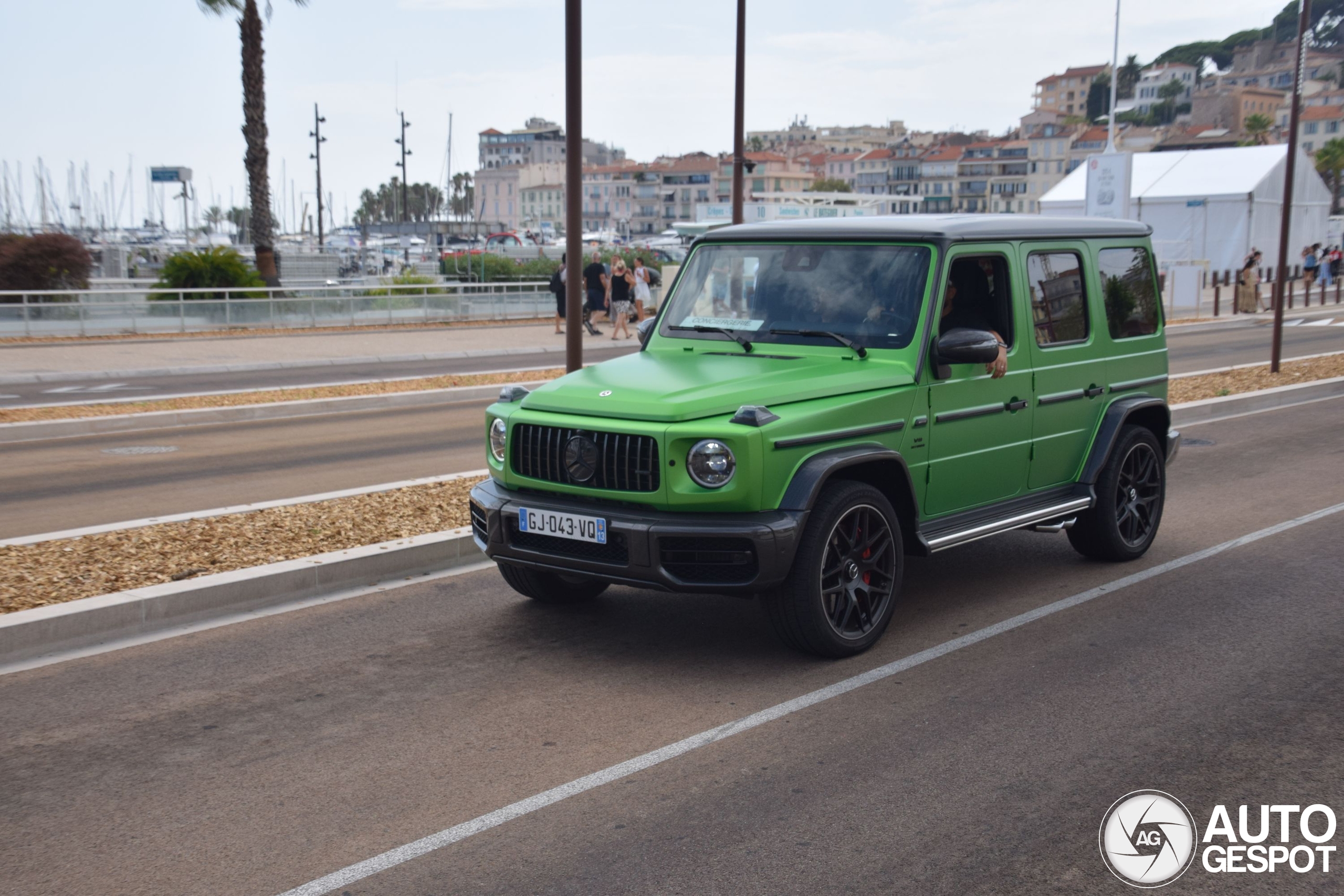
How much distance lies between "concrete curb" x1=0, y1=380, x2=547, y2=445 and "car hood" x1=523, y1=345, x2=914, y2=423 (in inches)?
284

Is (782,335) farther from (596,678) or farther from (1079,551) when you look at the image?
(1079,551)

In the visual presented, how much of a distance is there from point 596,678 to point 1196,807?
262cm

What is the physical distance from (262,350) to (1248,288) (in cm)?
2896

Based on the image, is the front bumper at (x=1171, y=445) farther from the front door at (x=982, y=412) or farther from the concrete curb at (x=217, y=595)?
the concrete curb at (x=217, y=595)

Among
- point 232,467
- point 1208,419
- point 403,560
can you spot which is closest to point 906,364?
point 403,560

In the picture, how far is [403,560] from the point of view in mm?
7918

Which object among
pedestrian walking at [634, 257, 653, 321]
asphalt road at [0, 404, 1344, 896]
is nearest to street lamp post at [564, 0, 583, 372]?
asphalt road at [0, 404, 1344, 896]

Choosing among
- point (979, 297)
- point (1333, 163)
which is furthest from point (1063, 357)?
point (1333, 163)

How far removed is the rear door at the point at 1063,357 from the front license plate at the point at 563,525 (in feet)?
9.10

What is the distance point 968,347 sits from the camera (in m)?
6.38

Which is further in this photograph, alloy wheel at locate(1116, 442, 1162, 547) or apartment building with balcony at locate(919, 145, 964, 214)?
apartment building with balcony at locate(919, 145, 964, 214)

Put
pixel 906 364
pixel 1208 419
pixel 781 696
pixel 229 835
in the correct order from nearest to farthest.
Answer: pixel 229 835
pixel 781 696
pixel 906 364
pixel 1208 419

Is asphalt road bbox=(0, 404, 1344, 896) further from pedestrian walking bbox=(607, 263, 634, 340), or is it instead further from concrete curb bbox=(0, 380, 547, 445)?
pedestrian walking bbox=(607, 263, 634, 340)

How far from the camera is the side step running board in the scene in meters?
6.54
